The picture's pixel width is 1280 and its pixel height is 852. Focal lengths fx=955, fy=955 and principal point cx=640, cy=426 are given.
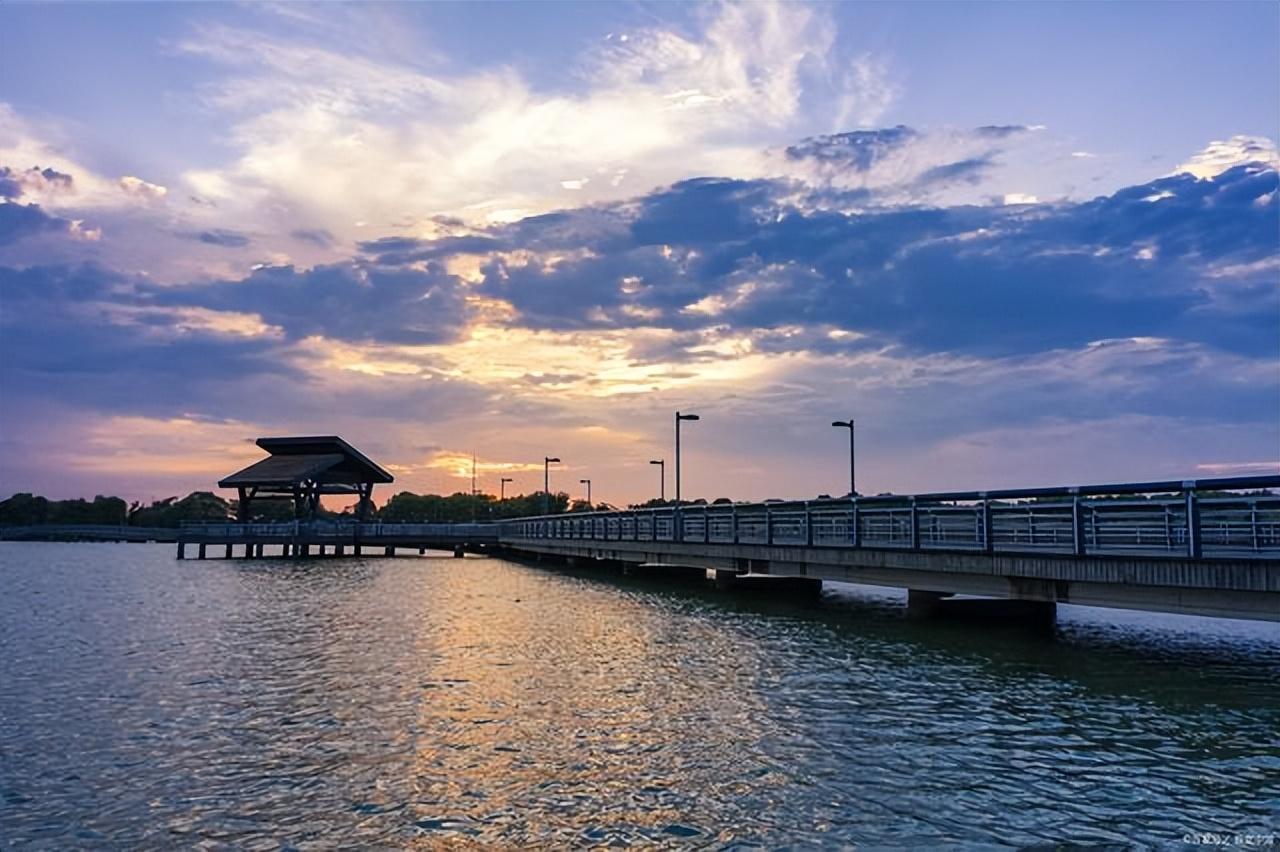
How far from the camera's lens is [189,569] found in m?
77.4

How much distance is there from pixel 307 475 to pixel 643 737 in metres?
88.0

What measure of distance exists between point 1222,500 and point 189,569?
252ft

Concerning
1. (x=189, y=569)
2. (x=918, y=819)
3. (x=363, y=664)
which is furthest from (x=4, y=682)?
(x=189, y=569)

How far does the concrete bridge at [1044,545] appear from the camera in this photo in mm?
17594

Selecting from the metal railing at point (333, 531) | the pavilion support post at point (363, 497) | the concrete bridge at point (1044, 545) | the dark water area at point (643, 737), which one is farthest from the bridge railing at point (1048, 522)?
the pavilion support post at point (363, 497)

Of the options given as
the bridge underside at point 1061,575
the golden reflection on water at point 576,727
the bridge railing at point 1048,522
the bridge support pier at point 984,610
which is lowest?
the golden reflection on water at point 576,727

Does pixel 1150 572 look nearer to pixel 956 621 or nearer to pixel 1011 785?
pixel 1011 785

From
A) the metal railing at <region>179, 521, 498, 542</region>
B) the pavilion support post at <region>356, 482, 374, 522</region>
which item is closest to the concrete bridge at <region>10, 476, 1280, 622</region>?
the metal railing at <region>179, 521, 498, 542</region>

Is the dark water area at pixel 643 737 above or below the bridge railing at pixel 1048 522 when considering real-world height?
below

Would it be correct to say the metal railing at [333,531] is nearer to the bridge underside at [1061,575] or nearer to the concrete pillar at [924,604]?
the bridge underside at [1061,575]

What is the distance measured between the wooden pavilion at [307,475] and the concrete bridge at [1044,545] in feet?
226

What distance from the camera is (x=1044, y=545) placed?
22.4m

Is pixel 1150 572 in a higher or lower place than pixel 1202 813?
higher

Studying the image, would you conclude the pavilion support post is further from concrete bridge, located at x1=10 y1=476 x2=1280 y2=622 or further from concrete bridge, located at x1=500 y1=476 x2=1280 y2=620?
concrete bridge, located at x1=500 y1=476 x2=1280 y2=620
